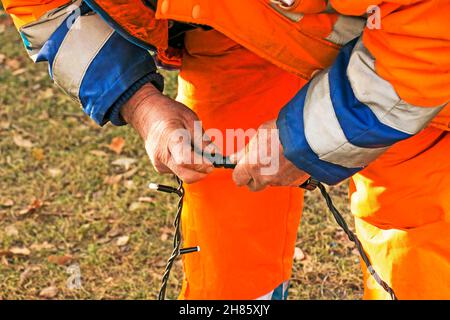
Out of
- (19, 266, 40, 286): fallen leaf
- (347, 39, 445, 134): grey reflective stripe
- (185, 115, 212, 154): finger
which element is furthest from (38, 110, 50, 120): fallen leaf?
(347, 39, 445, 134): grey reflective stripe

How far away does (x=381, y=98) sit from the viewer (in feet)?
5.48

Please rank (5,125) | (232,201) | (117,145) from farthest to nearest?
(5,125)
(117,145)
(232,201)

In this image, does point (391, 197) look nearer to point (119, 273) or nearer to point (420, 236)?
point (420, 236)

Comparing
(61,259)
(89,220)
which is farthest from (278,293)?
(89,220)

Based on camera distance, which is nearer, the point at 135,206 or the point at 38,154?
the point at 135,206

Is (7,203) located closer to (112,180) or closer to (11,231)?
(11,231)

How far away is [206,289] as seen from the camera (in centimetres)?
241

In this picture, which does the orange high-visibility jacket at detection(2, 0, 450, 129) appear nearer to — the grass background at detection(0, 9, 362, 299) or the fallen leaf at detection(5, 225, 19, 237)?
the grass background at detection(0, 9, 362, 299)

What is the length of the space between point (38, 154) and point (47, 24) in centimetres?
193

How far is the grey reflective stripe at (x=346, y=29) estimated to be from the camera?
71.1 inches

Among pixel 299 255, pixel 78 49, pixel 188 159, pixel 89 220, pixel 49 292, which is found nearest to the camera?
pixel 188 159

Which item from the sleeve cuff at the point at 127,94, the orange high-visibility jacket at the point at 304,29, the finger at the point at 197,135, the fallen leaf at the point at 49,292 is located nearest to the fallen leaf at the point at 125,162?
the fallen leaf at the point at 49,292

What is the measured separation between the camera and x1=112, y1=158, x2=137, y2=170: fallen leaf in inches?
151

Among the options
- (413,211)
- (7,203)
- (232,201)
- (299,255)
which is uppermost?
(413,211)
